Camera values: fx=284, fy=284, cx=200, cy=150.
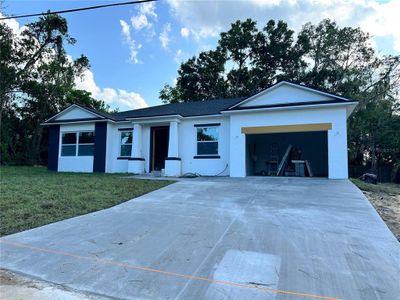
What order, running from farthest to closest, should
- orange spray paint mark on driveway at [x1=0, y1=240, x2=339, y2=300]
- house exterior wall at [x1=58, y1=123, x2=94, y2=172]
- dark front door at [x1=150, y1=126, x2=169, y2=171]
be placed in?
house exterior wall at [x1=58, y1=123, x2=94, y2=172] < dark front door at [x1=150, y1=126, x2=169, y2=171] < orange spray paint mark on driveway at [x1=0, y1=240, x2=339, y2=300]

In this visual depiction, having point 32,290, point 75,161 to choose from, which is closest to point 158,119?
point 75,161

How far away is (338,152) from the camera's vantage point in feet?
37.8

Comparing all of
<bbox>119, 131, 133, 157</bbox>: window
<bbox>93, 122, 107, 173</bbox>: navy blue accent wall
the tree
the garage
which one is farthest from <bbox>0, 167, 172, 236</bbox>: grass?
the tree

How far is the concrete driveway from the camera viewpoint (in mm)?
3143

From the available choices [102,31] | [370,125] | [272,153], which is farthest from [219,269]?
[370,125]

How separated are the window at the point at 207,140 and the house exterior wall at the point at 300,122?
3.73ft

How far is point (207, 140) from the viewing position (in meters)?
14.4

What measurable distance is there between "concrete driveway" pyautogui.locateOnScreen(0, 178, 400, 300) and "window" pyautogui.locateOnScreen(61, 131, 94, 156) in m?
10.7

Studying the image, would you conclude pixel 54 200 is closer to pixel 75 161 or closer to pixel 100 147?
pixel 100 147

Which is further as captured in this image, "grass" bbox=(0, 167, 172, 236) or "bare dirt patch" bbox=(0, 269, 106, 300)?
"grass" bbox=(0, 167, 172, 236)

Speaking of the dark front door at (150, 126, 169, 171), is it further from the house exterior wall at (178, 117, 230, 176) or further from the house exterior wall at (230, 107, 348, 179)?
the house exterior wall at (230, 107, 348, 179)

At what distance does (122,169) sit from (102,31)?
7.19 m

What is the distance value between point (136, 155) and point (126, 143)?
137 centimetres

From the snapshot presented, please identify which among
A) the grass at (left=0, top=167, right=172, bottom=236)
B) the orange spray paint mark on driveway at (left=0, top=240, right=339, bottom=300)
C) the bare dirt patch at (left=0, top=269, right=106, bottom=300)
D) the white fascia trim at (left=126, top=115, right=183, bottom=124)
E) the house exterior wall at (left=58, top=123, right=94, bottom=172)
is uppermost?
the white fascia trim at (left=126, top=115, right=183, bottom=124)
